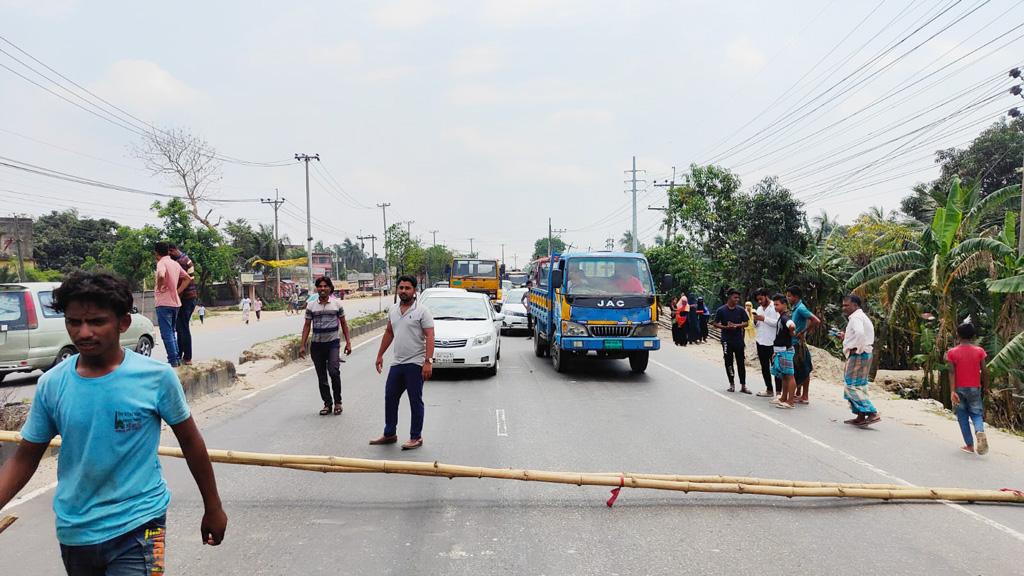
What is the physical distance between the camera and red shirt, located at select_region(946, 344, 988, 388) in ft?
23.8

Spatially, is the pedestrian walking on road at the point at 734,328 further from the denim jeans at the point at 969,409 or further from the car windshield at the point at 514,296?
the car windshield at the point at 514,296

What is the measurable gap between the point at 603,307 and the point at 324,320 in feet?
18.4

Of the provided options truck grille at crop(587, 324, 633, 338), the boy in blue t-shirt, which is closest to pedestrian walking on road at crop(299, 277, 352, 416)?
truck grille at crop(587, 324, 633, 338)

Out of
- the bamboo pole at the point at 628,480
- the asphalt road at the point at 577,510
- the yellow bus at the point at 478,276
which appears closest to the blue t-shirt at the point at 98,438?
the asphalt road at the point at 577,510

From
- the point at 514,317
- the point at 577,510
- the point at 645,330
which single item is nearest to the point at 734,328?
the point at 645,330

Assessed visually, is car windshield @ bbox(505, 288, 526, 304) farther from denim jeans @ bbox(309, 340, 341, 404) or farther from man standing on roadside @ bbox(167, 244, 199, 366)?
denim jeans @ bbox(309, 340, 341, 404)

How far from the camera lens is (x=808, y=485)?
5395 mm

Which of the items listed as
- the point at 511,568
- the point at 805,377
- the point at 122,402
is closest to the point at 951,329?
the point at 805,377

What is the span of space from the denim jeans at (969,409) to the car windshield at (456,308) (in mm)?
7974

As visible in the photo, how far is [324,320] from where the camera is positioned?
28.3 feet

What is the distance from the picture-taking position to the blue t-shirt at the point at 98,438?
2.37 meters

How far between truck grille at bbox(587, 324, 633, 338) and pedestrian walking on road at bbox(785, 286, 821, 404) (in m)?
2.99

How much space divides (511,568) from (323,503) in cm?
188

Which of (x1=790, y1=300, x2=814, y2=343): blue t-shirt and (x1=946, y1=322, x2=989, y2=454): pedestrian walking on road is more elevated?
(x1=790, y1=300, x2=814, y2=343): blue t-shirt
